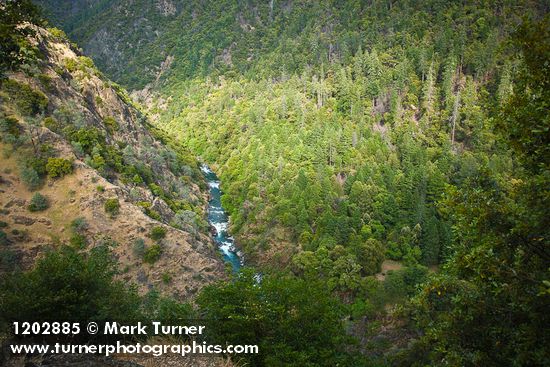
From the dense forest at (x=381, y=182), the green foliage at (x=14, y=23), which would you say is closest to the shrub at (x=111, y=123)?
the dense forest at (x=381, y=182)

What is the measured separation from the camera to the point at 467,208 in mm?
14648

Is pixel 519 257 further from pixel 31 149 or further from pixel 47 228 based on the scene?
pixel 31 149

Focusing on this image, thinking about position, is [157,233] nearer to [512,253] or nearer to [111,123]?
[111,123]

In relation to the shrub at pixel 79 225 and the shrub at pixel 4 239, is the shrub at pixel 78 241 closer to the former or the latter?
the shrub at pixel 79 225

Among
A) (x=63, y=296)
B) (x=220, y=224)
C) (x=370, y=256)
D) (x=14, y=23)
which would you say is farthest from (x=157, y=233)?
(x=14, y=23)

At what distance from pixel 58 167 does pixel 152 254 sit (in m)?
17.8

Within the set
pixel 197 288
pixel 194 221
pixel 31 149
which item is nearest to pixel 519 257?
pixel 197 288

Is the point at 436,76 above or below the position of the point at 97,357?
above

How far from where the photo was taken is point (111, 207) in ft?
196

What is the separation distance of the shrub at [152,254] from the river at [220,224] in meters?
21.4

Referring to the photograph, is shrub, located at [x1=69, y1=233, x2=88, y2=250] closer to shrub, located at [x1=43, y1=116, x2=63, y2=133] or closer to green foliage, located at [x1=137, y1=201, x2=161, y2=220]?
green foliage, located at [x1=137, y1=201, x2=161, y2=220]

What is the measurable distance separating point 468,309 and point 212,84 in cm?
18316

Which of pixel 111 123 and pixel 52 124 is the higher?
pixel 111 123

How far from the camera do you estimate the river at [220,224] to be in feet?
287
